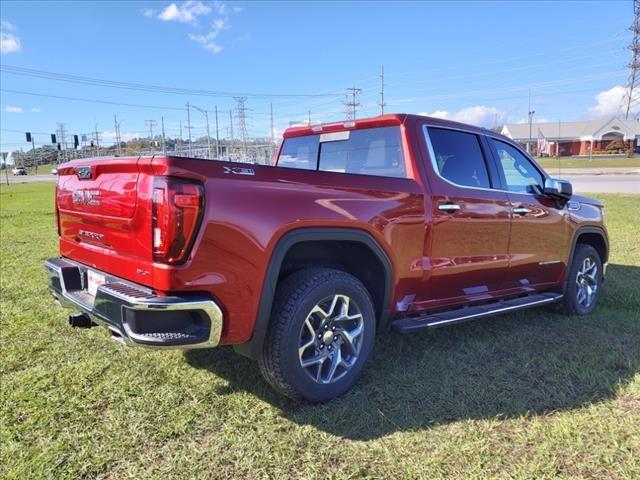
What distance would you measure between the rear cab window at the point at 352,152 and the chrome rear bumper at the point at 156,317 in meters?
1.84

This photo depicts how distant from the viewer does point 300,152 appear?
4613 millimetres

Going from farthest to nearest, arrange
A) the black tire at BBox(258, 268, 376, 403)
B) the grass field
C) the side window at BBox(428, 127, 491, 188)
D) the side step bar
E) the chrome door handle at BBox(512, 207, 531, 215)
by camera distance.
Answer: the chrome door handle at BBox(512, 207, 531, 215) < the side window at BBox(428, 127, 491, 188) < the side step bar < the black tire at BBox(258, 268, 376, 403) < the grass field

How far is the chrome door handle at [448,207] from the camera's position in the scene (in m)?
3.61

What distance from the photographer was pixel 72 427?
282 cm

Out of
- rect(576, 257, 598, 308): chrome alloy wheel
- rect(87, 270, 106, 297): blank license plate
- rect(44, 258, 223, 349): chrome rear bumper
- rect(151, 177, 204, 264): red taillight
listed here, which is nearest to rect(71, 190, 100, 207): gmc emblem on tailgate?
rect(87, 270, 106, 297): blank license plate

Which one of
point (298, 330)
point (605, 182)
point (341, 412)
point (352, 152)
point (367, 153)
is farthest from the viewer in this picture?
point (605, 182)

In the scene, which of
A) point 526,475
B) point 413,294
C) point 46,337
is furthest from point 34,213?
point 526,475

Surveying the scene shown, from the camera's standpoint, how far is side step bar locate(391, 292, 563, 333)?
3398mm

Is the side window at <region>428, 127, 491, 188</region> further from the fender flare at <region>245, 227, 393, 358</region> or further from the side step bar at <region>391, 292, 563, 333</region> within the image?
the fender flare at <region>245, 227, 393, 358</region>

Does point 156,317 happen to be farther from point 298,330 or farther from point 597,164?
point 597,164

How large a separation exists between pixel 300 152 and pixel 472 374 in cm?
246

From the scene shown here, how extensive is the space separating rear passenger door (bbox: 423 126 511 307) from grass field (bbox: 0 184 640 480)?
590 mm

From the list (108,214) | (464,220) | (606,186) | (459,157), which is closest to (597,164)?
(606,186)

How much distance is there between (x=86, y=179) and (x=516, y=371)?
10.8ft
